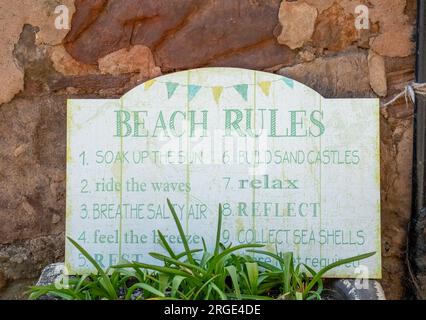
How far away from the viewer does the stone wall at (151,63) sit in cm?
256

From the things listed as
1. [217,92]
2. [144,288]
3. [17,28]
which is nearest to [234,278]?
[144,288]

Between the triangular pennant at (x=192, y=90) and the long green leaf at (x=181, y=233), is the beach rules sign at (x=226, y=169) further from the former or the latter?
the long green leaf at (x=181, y=233)

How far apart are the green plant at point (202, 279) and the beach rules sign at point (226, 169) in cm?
12

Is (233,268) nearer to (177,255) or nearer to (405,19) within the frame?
(177,255)

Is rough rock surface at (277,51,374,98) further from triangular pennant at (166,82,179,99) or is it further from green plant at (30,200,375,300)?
green plant at (30,200,375,300)

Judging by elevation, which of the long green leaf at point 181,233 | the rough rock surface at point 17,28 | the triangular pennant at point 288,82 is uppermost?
the rough rock surface at point 17,28

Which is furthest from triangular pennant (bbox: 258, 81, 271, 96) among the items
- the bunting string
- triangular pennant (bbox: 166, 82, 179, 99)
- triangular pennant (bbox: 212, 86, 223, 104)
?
triangular pennant (bbox: 166, 82, 179, 99)

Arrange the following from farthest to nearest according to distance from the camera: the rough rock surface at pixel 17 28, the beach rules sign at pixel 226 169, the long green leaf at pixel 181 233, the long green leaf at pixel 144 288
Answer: the rough rock surface at pixel 17 28
the beach rules sign at pixel 226 169
the long green leaf at pixel 181 233
the long green leaf at pixel 144 288

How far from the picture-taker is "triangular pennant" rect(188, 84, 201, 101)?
8.29ft

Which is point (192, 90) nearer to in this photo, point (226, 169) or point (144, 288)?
point (226, 169)

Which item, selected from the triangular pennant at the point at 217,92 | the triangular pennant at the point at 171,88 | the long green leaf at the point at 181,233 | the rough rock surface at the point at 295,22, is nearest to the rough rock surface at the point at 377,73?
the rough rock surface at the point at 295,22

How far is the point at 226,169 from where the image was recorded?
8.20ft
